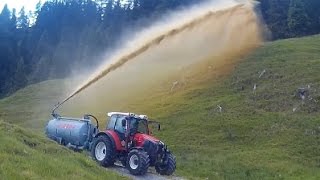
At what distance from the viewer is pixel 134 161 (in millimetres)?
24391

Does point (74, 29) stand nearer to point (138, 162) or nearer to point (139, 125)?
point (139, 125)

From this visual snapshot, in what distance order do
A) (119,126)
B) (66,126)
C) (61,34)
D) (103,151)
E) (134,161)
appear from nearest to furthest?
(134,161) < (103,151) < (119,126) < (66,126) < (61,34)

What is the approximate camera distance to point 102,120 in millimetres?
57531

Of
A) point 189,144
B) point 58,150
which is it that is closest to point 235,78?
point 189,144

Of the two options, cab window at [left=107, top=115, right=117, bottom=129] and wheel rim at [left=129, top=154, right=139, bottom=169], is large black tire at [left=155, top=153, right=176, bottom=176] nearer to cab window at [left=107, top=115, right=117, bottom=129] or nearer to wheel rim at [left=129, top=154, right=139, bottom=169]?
wheel rim at [left=129, top=154, right=139, bottom=169]

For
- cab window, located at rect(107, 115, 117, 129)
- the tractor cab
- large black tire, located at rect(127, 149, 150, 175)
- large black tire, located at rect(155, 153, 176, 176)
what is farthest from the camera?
cab window, located at rect(107, 115, 117, 129)

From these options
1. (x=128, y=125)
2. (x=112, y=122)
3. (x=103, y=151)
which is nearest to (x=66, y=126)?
(x=112, y=122)

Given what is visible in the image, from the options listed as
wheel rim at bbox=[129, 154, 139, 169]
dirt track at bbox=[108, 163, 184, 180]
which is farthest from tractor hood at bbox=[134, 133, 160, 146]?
dirt track at bbox=[108, 163, 184, 180]

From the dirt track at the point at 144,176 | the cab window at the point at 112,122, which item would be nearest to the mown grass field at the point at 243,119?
the dirt track at the point at 144,176

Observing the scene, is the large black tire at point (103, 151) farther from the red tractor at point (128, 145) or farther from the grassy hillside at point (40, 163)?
the grassy hillside at point (40, 163)

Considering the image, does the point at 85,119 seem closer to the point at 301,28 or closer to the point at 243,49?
the point at 243,49

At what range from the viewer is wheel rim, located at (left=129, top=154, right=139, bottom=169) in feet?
79.3

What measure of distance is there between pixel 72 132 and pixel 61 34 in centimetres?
14405

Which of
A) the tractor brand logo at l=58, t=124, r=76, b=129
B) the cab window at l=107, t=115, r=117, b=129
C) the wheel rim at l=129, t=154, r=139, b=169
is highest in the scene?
the cab window at l=107, t=115, r=117, b=129
